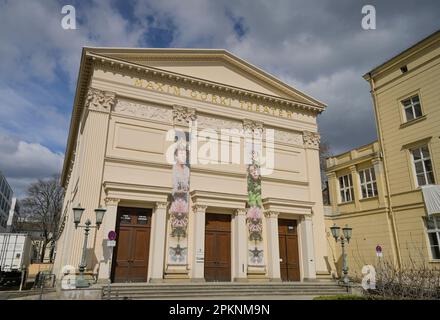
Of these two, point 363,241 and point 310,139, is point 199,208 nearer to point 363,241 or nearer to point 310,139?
point 310,139

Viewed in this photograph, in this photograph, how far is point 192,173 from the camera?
62.7 feet

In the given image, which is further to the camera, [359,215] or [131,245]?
[359,215]

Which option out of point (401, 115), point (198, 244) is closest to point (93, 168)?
point (198, 244)

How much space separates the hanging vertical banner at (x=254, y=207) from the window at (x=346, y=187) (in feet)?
28.4

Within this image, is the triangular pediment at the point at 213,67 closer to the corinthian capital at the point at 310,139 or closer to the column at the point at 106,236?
the corinthian capital at the point at 310,139

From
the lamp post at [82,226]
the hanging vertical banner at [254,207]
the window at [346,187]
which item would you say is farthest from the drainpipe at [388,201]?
the lamp post at [82,226]

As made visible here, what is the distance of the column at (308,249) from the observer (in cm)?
2005

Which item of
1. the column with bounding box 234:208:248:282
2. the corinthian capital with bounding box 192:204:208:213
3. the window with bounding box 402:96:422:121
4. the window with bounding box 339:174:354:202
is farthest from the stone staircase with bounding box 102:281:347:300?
the window with bounding box 402:96:422:121

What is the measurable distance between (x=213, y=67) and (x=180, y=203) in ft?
30.0

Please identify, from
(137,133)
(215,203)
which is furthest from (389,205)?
(137,133)

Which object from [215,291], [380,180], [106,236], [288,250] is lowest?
[215,291]

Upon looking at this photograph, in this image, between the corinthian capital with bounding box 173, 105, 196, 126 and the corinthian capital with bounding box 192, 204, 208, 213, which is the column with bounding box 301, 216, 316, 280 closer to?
the corinthian capital with bounding box 192, 204, 208, 213

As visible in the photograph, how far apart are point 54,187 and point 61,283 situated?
43292mm

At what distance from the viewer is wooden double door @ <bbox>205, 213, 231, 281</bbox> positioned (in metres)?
18.2
